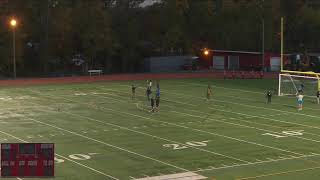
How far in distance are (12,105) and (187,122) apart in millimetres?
13679

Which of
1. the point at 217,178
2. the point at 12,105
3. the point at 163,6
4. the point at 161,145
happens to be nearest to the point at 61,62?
the point at 163,6

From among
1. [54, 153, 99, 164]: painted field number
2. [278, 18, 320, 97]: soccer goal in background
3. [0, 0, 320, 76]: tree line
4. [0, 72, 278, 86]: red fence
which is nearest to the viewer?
[54, 153, 99, 164]: painted field number

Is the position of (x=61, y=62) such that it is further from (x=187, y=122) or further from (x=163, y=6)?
(x=187, y=122)

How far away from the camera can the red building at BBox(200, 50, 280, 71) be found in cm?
7762

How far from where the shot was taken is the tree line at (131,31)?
76.1m

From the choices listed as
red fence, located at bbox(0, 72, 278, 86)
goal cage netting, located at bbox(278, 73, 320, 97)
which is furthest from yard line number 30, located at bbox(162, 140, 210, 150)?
red fence, located at bbox(0, 72, 278, 86)

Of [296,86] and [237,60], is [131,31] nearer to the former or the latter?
[237,60]

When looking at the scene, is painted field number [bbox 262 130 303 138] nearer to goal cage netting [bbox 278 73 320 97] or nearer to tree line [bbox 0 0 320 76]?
goal cage netting [bbox 278 73 320 97]

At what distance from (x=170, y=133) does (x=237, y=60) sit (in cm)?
5291

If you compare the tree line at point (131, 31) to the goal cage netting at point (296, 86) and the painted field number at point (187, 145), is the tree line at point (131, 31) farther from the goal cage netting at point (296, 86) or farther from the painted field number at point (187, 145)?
the painted field number at point (187, 145)

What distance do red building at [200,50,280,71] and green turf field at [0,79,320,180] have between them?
28.0 metres

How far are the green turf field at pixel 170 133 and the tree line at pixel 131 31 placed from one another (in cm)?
2706

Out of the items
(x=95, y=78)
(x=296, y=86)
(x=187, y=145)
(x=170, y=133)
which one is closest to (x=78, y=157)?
(x=187, y=145)

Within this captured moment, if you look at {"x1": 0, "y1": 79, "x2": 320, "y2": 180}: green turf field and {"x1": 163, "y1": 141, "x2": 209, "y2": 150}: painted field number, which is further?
{"x1": 163, "y1": 141, "x2": 209, "y2": 150}: painted field number
